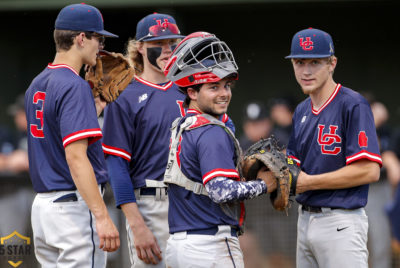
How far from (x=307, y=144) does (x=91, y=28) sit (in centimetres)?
168

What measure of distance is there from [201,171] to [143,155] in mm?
1066

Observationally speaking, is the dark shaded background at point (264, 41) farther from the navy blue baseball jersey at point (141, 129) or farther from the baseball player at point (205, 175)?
the baseball player at point (205, 175)

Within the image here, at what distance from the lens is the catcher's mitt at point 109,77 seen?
4562mm

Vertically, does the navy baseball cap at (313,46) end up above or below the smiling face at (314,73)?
above

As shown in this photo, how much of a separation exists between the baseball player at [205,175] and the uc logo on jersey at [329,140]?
28.8 inches

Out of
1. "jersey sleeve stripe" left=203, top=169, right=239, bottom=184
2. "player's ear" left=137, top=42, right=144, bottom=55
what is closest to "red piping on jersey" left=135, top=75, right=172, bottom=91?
"player's ear" left=137, top=42, right=144, bottom=55

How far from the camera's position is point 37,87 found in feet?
13.4

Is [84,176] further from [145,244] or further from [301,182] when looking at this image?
[301,182]

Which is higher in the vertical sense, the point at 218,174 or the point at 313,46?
the point at 313,46

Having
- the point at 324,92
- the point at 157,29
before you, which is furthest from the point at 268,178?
the point at 157,29

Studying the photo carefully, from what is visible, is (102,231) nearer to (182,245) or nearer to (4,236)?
(182,245)

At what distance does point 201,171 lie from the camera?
361 cm

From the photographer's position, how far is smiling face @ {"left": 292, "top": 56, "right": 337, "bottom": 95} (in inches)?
177

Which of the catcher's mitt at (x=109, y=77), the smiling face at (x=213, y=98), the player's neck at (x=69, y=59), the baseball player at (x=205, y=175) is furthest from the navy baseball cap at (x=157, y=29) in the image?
the smiling face at (x=213, y=98)
